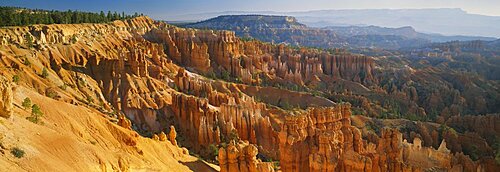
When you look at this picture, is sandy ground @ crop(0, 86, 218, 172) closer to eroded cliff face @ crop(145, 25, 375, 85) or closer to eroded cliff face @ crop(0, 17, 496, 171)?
eroded cliff face @ crop(0, 17, 496, 171)

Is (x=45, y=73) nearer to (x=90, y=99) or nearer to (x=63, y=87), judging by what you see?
(x=63, y=87)

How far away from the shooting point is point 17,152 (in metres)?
14.5

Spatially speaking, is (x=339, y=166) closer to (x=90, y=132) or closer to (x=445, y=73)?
(x=90, y=132)

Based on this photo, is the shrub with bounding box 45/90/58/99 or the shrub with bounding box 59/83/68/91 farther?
the shrub with bounding box 59/83/68/91

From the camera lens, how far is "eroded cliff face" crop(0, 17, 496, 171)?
97.5 ft

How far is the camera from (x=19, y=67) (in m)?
36.0

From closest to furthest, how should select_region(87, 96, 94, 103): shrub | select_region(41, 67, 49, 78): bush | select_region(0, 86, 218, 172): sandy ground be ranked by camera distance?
select_region(0, 86, 218, 172): sandy ground → select_region(41, 67, 49, 78): bush → select_region(87, 96, 94, 103): shrub

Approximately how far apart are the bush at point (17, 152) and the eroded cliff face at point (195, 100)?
904 centimetres

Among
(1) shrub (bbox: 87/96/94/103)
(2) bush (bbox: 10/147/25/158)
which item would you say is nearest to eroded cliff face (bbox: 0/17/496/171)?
(1) shrub (bbox: 87/96/94/103)

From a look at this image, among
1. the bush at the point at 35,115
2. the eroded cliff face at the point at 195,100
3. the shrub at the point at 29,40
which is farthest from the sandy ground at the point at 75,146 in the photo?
the shrub at the point at 29,40

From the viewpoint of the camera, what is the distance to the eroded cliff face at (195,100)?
29.7 meters

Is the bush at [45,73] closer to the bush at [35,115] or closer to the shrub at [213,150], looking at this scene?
the shrub at [213,150]

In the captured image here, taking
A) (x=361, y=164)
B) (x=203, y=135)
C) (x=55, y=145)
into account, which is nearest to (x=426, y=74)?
(x=203, y=135)

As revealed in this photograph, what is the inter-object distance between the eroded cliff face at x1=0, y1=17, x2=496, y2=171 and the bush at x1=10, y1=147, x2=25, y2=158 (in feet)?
29.7
